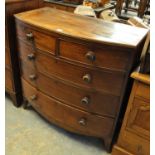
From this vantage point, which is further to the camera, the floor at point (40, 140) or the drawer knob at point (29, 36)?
the floor at point (40, 140)

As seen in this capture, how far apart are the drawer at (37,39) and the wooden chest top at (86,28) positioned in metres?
0.06

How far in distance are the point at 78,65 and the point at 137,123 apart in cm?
55

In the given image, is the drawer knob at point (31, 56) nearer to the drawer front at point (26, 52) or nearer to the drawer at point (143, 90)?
the drawer front at point (26, 52)

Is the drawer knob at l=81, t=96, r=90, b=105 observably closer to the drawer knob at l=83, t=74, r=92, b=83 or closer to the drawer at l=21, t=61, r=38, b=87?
the drawer knob at l=83, t=74, r=92, b=83

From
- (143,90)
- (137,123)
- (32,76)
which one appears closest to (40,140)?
(32,76)

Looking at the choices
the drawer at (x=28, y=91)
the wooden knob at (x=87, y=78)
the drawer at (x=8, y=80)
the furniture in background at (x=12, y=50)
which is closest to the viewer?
the wooden knob at (x=87, y=78)

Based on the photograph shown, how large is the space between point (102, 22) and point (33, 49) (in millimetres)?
561

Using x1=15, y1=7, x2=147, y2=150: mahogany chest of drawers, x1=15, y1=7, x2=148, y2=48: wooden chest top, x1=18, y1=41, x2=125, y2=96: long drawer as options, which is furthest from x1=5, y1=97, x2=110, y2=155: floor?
x1=15, y1=7, x2=148, y2=48: wooden chest top

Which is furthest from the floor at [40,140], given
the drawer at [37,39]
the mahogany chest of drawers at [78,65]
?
the drawer at [37,39]

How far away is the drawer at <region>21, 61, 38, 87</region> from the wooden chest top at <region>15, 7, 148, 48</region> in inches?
14.9

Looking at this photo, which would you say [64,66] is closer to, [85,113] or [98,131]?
[85,113]

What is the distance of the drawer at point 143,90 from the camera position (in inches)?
42.0

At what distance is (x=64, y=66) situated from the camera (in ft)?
4.05
